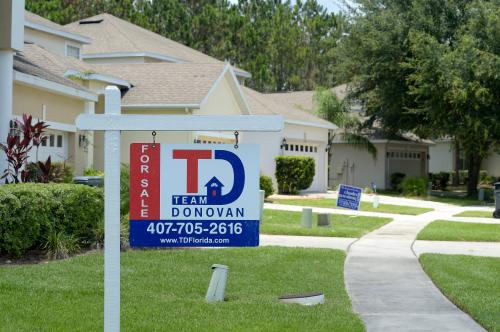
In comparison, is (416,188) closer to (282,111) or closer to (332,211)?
(282,111)

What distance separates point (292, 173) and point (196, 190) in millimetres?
27578

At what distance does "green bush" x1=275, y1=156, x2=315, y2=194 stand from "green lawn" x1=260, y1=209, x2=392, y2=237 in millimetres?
8729

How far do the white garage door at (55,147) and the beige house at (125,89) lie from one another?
26 mm

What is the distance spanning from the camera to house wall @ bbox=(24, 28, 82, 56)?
27.4 m

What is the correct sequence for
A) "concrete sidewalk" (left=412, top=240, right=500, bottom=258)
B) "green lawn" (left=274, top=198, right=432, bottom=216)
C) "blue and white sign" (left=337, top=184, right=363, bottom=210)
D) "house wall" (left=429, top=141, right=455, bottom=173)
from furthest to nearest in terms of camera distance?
"house wall" (left=429, top=141, right=455, bottom=173), "green lawn" (left=274, top=198, right=432, bottom=216), "blue and white sign" (left=337, top=184, right=363, bottom=210), "concrete sidewalk" (left=412, top=240, right=500, bottom=258)

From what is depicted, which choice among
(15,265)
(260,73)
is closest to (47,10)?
(260,73)

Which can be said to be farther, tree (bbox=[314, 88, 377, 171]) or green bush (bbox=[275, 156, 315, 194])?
tree (bbox=[314, 88, 377, 171])

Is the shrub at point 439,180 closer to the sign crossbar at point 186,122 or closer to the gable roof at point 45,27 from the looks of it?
the gable roof at point 45,27

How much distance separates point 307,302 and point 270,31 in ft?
179

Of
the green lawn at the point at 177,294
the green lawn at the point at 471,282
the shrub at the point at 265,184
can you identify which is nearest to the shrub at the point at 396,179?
the shrub at the point at 265,184

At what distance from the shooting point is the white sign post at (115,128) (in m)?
5.88

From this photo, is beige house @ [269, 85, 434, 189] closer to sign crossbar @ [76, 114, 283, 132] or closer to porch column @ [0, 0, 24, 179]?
porch column @ [0, 0, 24, 179]

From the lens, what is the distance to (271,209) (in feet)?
83.7

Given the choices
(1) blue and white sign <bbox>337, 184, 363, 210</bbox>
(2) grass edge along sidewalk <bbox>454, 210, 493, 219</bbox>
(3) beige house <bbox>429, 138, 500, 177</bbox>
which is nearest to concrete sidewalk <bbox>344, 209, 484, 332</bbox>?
(1) blue and white sign <bbox>337, 184, 363, 210</bbox>
